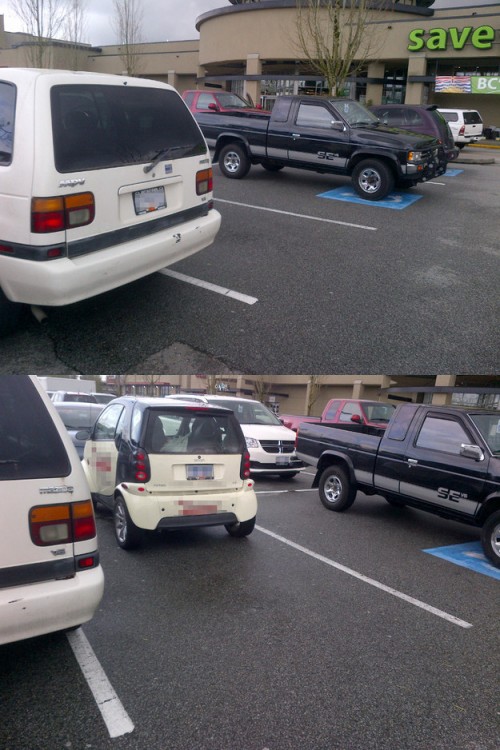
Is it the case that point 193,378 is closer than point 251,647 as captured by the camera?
No

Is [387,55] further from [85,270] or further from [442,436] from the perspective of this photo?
[85,270]

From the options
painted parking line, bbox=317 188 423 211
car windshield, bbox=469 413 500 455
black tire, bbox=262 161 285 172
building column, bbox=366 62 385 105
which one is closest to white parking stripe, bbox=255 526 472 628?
car windshield, bbox=469 413 500 455

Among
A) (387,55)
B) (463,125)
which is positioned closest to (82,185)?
(463,125)

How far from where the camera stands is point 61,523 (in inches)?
126

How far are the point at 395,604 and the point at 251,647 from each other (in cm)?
142

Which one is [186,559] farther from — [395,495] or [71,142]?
[71,142]

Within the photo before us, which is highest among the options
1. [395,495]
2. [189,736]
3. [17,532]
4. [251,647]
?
[17,532]

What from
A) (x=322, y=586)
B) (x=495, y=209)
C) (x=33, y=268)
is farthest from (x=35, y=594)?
(x=495, y=209)

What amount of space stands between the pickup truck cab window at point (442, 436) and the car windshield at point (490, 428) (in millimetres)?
161

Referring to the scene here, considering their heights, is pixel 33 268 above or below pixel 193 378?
above

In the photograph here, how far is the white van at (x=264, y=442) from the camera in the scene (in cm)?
1048

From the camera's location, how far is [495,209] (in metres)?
Result: 11.2

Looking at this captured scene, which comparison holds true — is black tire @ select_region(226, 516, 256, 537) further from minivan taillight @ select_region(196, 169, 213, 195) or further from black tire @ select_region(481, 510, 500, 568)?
minivan taillight @ select_region(196, 169, 213, 195)

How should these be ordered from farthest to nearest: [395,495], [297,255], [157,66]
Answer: [157,66], [297,255], [395,495]
